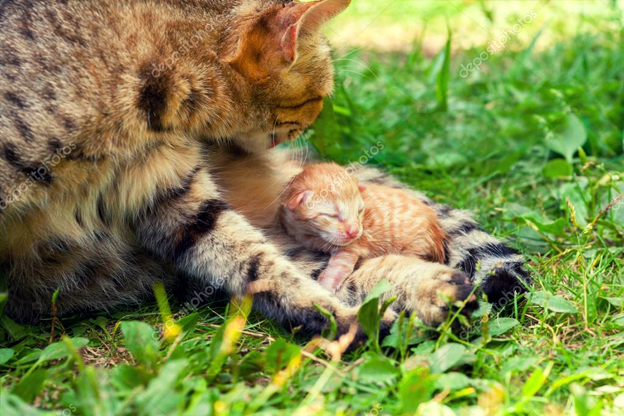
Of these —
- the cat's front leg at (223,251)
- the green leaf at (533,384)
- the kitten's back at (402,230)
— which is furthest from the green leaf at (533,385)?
the kitten's back at (402,230)

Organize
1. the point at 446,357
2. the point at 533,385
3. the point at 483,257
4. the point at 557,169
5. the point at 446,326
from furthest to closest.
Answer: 1. the point at 557,169
2. the point at 483,257
3. the point at 446,326
4. the point at 446,357
5. the point at 533,385

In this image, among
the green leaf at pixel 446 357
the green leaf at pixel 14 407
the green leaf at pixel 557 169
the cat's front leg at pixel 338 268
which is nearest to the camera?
the green leaf at pixel 14 407

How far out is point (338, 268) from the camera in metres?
2.50

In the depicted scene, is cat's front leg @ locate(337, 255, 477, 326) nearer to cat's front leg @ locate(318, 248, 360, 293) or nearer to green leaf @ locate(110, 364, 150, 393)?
cat's front leg @ locate(318, 248, 360, 293)

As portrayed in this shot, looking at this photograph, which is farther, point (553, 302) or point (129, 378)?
point (553, 302)

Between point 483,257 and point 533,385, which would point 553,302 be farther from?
point 533,385

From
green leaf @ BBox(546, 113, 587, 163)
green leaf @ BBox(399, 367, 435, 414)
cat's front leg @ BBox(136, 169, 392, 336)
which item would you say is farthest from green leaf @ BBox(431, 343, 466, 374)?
green leaf @ BBox(546, 113, 587, 163)

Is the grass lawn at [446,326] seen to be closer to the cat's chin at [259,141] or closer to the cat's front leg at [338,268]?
the cat's front leg at [338,268]

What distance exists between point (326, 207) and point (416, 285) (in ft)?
1.59

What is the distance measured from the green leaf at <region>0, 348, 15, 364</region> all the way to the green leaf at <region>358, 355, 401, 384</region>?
1.10 meters

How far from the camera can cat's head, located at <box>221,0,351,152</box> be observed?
7.50 ft

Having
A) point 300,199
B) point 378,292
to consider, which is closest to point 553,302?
point 378,292

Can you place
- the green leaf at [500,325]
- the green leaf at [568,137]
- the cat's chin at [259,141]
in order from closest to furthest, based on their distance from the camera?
the green leaf at [500,325]
the cat's chin at [259,141]
the green leaf at [568,137]

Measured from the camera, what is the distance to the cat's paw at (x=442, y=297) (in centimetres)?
207
